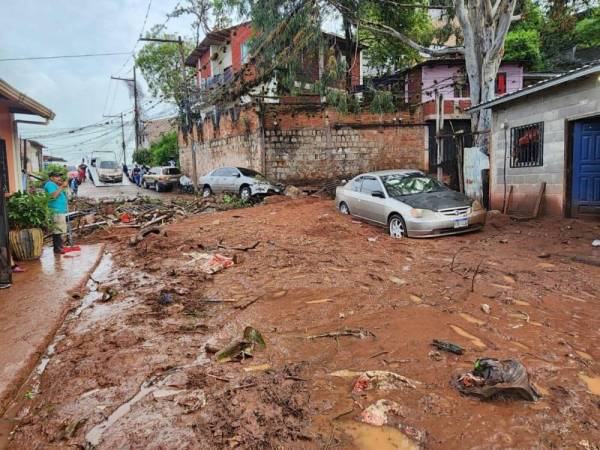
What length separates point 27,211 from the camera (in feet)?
27.1

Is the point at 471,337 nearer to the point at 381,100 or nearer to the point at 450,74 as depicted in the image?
the point at 381,100

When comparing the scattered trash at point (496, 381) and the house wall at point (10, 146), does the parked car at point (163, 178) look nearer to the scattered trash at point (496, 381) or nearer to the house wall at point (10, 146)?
the house wall at point (10, 146)

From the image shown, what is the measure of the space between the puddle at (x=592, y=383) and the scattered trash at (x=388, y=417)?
1459 millimetres

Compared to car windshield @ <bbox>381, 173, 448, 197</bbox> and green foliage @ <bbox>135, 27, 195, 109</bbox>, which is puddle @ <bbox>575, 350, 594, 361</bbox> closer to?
car windshield @ <bbox>381, 173, 448, 197</bbox>

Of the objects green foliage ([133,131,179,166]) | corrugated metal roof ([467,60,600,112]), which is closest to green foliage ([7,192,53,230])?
corrugated metal roof ([467,60,600,112])

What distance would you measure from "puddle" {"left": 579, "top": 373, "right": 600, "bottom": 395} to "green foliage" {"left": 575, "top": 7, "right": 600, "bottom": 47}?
2964 cm

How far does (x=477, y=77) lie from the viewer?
45.0 feet

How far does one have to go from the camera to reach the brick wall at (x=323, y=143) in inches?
768

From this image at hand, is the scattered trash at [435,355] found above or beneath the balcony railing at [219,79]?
beneath

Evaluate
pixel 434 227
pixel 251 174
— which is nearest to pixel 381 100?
pixel 251 174

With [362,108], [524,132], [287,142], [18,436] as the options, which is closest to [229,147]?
[287,142]

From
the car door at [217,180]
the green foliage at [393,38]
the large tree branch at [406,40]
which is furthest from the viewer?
the car door at [217,180]

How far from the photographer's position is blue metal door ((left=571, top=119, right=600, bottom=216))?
9250 millimetres

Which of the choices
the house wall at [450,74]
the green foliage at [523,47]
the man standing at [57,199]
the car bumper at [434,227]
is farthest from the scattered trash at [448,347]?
the green foliage at [523,47]
